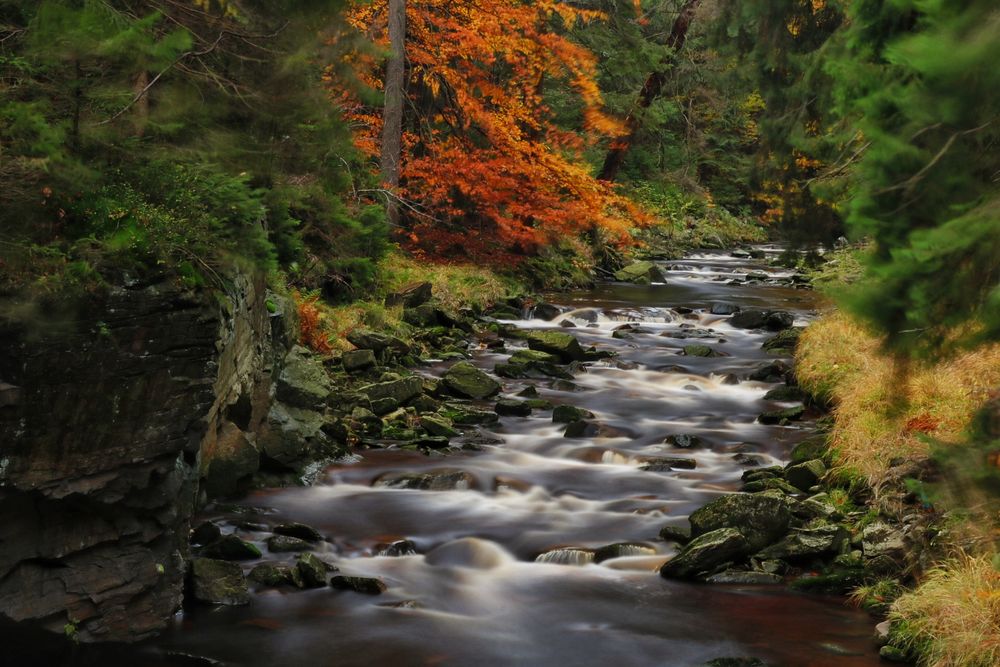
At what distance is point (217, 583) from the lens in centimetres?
722

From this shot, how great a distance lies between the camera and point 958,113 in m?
4.63

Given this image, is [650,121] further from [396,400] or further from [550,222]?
[396,400]

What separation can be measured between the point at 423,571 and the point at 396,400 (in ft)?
14.0

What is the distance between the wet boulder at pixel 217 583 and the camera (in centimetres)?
713

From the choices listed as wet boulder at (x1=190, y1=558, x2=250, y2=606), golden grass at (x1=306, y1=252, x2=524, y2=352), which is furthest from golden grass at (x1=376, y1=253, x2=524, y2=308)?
wet boulder at (x1=190, y1=558, x2=250, y2=606)

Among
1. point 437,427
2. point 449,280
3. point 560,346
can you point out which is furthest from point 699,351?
point 437,427

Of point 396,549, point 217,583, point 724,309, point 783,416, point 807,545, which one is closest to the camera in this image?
point 217,583

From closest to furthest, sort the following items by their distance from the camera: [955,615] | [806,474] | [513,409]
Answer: [955,615] < [806,474] < [513,409]

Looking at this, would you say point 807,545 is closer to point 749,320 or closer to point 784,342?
point 784,342

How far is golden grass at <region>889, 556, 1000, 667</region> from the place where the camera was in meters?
5.88

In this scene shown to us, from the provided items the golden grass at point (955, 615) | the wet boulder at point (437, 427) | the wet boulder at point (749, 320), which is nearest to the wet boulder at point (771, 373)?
the wet boulder at point (749, 320)

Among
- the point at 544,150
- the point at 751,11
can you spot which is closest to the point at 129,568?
the point at 751,11

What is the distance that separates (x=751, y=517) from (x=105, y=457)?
5.33 meters

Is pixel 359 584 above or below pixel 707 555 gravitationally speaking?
Answer: below
